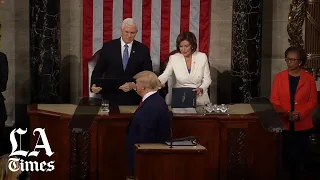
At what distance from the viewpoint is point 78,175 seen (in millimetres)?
7355

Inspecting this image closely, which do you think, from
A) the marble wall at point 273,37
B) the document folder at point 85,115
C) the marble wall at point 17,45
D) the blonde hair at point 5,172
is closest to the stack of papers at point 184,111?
the document folder at point 85,115

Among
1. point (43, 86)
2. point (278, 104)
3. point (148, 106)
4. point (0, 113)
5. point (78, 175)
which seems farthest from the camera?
point (43, 86)

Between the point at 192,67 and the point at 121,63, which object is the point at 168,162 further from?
the point at 121,63

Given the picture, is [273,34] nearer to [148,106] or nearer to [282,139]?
[282,139]

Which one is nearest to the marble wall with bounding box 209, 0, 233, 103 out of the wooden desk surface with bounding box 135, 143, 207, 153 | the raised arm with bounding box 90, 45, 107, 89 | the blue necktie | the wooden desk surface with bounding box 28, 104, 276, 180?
the blue necktie

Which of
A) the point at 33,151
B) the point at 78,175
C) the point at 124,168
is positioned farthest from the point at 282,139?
the point at 33,151

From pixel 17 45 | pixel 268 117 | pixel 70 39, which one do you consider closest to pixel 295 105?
pixel 268 117

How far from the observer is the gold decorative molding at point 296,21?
985cm

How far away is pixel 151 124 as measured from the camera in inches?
247

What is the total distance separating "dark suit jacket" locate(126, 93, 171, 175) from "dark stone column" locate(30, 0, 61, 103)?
12.2ft

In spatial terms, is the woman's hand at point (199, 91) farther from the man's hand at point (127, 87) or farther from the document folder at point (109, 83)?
the document folder at point (109, 83)

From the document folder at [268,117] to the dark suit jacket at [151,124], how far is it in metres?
1.36

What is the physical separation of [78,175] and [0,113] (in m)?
1.71

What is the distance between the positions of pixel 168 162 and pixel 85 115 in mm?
1697
